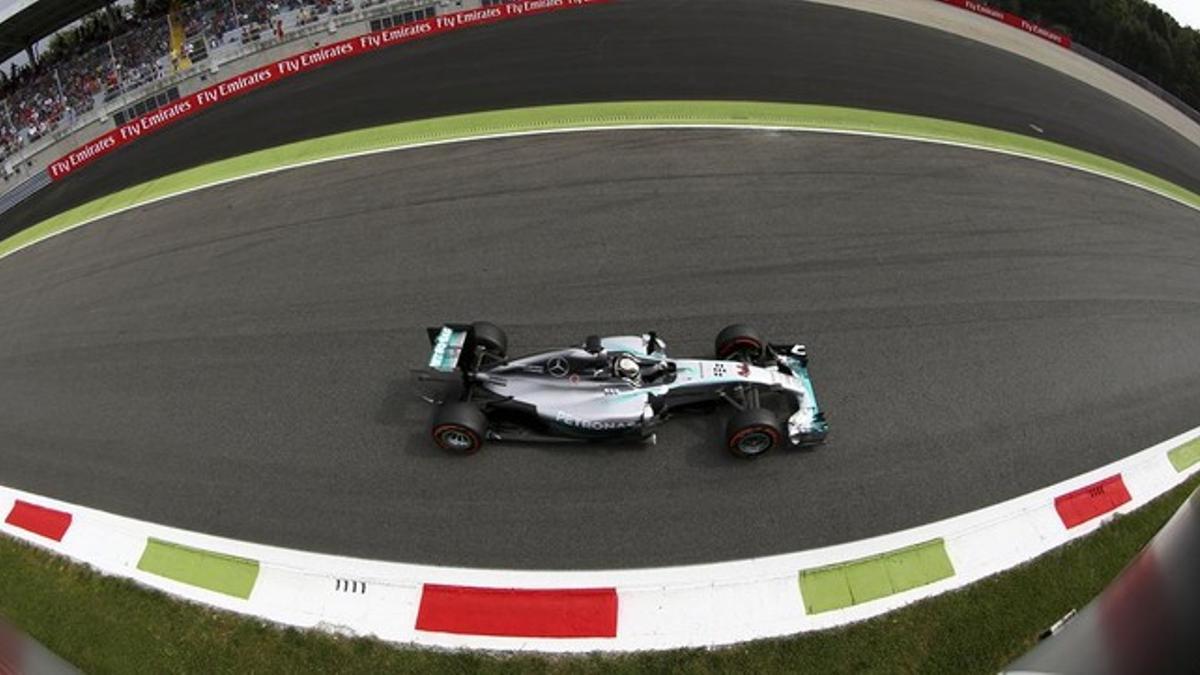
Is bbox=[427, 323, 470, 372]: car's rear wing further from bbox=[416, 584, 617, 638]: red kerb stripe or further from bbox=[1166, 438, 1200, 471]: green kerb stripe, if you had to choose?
bbox=[1166, 438, 1200, 471]: green kerb stripe

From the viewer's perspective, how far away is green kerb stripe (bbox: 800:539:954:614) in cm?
842

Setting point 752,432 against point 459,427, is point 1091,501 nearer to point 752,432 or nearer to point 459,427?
point 752,432

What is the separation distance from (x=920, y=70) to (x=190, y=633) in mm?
18390

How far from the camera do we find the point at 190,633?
8.55 meters

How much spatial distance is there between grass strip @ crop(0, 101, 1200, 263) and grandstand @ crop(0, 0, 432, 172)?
419 centimetres

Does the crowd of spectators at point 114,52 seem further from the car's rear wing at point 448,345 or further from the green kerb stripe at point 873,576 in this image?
the green kerb stripe at point 873,576

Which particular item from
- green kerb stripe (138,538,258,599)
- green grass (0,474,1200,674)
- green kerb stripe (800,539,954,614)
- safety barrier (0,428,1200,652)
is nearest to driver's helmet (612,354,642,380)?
safety barrier (0,428,1200,652)

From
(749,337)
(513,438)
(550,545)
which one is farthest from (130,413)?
(749,337)

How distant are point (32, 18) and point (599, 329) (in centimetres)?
1747

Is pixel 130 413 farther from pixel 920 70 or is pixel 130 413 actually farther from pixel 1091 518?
pixel 920 70

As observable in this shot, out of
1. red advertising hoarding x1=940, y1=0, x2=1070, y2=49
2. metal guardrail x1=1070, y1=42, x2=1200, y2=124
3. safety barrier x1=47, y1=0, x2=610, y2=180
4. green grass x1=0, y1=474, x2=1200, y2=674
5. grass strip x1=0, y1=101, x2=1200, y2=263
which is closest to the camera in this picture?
green grass x1=0, y1=474, x2=1200, y2=674

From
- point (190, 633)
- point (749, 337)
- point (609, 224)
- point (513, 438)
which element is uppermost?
point (609, 224)

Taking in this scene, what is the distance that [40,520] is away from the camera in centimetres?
993

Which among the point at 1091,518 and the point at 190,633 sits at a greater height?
the point at 1091,518
